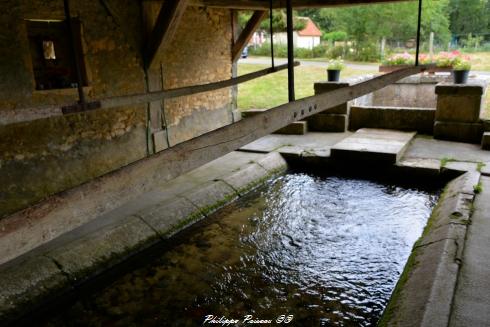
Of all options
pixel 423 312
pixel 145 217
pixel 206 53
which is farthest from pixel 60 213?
pixel 206 53

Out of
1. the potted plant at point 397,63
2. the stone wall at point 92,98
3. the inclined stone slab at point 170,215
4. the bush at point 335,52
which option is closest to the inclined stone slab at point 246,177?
the inclined stone slab at point 170,215

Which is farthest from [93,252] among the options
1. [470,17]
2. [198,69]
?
[470,17]

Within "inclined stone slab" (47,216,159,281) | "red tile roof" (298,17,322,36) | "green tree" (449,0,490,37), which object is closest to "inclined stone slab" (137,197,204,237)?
"inclined stone slab" (47,216,159,281)

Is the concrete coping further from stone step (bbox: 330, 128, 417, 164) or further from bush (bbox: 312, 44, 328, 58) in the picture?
bush (bbox: 312, 44, 328, 58)

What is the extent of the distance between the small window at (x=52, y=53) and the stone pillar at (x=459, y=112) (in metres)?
6.00

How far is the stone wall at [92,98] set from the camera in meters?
4.39

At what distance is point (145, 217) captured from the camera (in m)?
4.40

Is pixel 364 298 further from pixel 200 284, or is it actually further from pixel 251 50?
pixel 251 50

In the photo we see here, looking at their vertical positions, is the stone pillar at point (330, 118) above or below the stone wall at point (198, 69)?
below

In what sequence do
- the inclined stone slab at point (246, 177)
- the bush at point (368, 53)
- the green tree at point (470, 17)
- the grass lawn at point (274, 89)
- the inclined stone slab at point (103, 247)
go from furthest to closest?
the green tree at point (470, 17), the bush at point (368, 53), the grass lawn at point (274, 89), the inclined stone slab at point (246, 177), the inclined stone slab at point (103, 247)

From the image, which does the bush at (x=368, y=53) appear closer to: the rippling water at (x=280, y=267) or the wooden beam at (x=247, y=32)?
the wooden beam at (x=247, y=32)

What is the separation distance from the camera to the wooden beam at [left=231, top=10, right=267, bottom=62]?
7.67 m

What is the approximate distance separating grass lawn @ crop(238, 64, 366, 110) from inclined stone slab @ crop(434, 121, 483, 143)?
3.78 m

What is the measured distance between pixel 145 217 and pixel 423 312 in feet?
9.72
